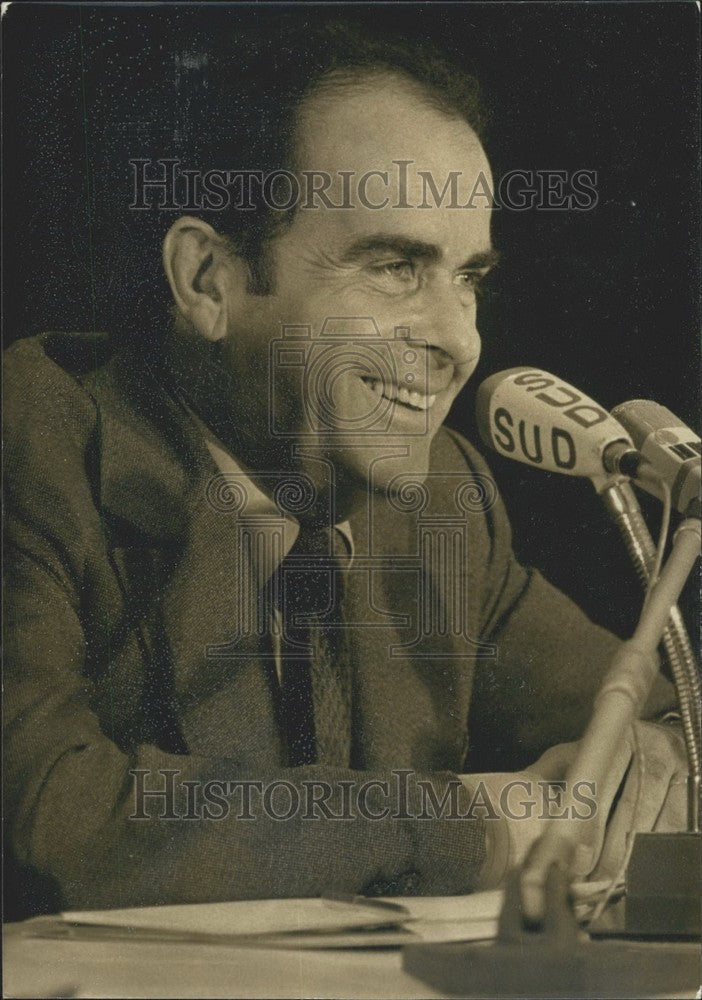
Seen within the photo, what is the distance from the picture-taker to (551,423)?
1.57m

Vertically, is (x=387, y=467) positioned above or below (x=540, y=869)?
above

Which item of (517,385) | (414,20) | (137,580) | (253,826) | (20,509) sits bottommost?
(253,826)

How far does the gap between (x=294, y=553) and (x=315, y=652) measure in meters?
0.15

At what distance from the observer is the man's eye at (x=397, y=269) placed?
1566 millimetres

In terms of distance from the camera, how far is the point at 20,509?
62.4 inches

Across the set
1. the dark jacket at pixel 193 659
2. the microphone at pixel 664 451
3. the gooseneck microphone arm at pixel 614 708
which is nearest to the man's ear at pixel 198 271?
the dark jacket at pixel 193 659

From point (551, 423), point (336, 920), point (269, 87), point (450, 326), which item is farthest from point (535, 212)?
point (336, 920)

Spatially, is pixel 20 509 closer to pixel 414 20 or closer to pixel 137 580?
pixel 137 580

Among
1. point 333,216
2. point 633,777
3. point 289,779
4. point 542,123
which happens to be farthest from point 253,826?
point 542,123

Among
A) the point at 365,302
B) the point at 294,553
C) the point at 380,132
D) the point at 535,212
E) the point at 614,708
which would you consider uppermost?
the point at 380,132

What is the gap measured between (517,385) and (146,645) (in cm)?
66

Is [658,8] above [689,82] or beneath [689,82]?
above

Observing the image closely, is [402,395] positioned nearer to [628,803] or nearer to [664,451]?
[664,451]

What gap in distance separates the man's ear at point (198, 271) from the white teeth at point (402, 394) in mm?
235
